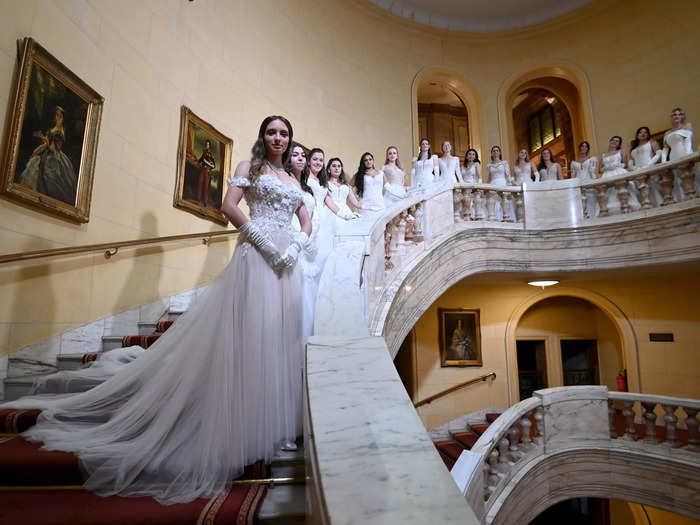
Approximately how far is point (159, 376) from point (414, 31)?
12.6 metres

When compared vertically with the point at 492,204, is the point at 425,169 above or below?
above

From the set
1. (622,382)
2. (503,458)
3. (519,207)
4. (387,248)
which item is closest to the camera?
(387,248)

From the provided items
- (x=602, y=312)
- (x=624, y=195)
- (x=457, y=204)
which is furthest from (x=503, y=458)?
(x=602, y=312)

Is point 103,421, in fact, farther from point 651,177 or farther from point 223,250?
point 651,177

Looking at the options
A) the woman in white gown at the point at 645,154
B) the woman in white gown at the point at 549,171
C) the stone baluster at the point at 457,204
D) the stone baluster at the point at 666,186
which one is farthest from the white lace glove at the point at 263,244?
the woman in white gown at the point at 549,171

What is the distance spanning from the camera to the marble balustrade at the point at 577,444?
5809mm

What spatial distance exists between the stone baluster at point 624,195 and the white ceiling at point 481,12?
7853 millimetres

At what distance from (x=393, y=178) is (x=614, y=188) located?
382 centimetres

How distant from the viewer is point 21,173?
12.5 feet

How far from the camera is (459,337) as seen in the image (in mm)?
9781

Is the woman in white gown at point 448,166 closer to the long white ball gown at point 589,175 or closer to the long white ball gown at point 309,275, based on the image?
the long white ball gown at point 589,175

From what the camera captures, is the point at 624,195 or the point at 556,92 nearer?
the point at 624,195

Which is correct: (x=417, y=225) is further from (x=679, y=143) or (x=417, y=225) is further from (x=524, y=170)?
(x=679, y=143)
